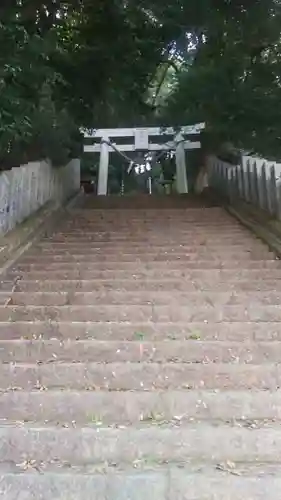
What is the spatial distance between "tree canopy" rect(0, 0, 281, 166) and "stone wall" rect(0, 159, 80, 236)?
281 millimetres

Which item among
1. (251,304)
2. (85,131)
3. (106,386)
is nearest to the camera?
(106,386)

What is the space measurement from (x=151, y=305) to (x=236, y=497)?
1.95 m

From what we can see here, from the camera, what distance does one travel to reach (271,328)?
3539 millimetres

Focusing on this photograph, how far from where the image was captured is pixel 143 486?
2139 millimetres

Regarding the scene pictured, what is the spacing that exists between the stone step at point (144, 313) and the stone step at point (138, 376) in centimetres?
70

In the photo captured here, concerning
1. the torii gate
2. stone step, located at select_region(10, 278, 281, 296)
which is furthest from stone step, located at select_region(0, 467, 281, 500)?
the torii gate

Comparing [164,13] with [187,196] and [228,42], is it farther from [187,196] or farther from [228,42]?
[187,196]

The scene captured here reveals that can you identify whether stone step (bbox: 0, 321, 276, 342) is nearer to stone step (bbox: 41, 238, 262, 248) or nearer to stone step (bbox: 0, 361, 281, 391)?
stone step (bbox: 0, 361, 281, 391)

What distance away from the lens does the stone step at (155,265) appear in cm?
491

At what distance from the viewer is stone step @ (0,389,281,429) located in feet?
8.62

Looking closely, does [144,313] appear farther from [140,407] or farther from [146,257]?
[146,257]

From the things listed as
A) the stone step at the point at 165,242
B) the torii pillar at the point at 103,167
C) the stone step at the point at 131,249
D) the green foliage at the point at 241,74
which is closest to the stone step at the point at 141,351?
the stone step at the point at 131,249

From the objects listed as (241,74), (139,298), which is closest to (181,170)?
(241,74)

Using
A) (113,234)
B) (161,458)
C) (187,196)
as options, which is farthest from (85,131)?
(161,458)
